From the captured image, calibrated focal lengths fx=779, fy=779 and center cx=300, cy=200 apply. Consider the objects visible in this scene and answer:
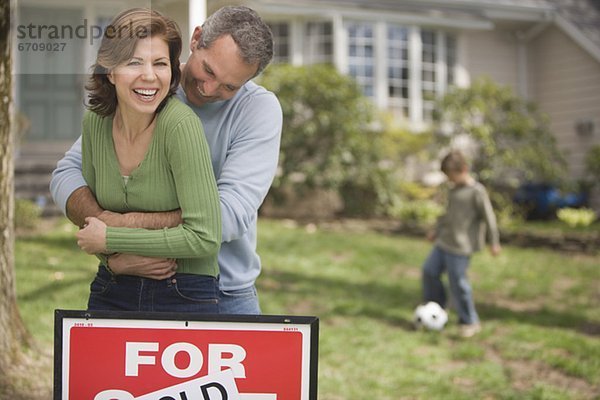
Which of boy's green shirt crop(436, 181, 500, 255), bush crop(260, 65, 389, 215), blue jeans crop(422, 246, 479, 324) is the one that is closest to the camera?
blue jeans crop(422, 246, 479, 324)

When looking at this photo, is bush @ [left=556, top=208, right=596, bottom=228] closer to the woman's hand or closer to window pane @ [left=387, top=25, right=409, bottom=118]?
window pane @ [left=387, top=25, right=409, bottom=118]

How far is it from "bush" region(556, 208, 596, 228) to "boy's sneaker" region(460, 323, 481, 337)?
6.88m

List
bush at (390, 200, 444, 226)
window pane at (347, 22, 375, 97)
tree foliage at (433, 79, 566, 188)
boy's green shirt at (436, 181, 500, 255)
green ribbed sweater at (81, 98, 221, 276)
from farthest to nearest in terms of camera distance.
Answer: window pane at (347, 22, 375, 97) → bush at (390, 200, 444, 226) → tree foliage at (433, 79, 566, 188) → boy's green shirt at (436, 181, 500, 255) → green ribbed sweater at (81, 98, 221, 276)

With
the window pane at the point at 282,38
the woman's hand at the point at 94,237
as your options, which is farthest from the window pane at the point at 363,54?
the woman's hand at the point at 94,237

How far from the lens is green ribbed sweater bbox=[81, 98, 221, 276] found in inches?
85.6

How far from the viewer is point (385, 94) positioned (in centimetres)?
1490

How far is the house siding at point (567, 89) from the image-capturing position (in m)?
15.0

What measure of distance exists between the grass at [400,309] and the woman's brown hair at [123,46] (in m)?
2.31

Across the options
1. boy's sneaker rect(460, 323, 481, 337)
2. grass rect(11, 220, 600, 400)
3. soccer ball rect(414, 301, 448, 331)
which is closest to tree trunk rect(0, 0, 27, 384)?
→ grass rect(11, 220, 600, 400)

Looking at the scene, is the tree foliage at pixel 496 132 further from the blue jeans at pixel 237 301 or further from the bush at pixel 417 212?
the blue jeans at pixel 237 301

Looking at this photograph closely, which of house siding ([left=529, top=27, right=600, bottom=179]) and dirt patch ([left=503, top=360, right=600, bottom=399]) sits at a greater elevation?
house siding ([left=529, top=27, right=600, bottom=179])

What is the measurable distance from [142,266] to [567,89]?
48.4 feet

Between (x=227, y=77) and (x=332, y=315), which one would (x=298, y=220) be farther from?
(x=227, y=77)

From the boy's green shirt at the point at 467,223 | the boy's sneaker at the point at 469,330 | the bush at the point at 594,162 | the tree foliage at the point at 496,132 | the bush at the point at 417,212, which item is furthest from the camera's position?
the bush at the point at 594,162
